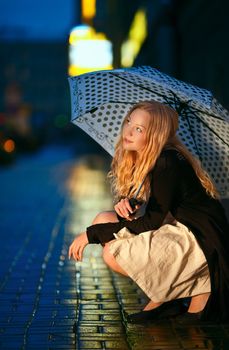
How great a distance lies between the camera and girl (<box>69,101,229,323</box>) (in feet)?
18.0

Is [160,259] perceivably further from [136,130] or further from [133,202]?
[136,130]

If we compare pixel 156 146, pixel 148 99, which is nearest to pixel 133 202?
pixel 156 146

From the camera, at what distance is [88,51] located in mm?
46438

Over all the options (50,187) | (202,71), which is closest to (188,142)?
(202,71)

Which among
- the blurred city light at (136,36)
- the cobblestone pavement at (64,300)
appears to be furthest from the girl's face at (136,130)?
the blurred city light at (136,36)

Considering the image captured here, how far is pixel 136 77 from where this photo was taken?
256 inches

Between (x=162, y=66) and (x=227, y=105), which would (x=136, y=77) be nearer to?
(x=227, y=105)

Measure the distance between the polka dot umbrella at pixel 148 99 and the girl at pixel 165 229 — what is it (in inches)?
22.6

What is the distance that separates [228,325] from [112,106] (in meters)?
2.00

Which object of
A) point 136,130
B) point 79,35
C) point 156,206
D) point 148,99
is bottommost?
point 79,35

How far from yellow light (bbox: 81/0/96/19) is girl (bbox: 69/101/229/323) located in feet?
172

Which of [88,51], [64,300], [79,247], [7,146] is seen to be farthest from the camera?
[88,51]

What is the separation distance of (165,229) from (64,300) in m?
1.43

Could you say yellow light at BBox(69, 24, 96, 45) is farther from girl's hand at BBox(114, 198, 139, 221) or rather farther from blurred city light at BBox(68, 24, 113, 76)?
girl's hand at BBox(114, 198, 139, 221)
